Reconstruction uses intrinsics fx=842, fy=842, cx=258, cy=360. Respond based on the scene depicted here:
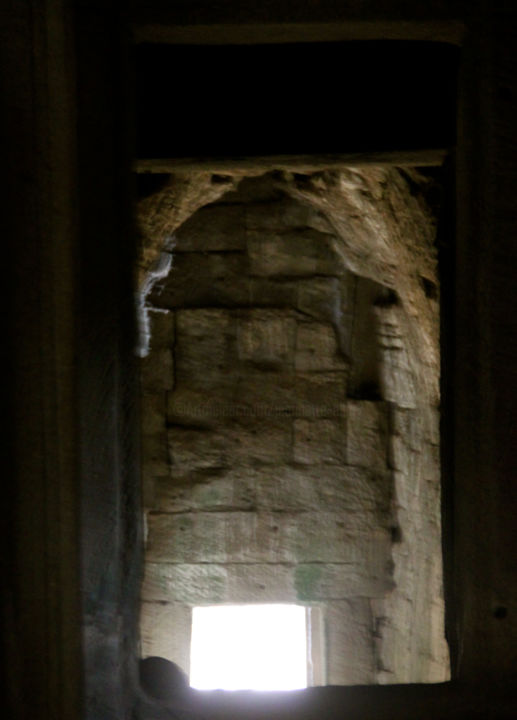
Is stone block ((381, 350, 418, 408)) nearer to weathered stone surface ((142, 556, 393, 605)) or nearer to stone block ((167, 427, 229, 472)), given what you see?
stone block ((167, 427, 229, 472))

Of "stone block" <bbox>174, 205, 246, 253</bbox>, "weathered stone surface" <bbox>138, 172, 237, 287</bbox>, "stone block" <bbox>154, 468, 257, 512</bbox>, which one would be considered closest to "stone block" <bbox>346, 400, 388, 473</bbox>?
"stone block" <bbox>154, 468, 257, 512</bbox>

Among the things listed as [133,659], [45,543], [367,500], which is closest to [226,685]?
[367,500]

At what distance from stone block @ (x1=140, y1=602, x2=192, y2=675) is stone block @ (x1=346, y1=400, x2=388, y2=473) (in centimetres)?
152

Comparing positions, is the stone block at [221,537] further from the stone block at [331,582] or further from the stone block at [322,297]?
the stone block at [322,297]

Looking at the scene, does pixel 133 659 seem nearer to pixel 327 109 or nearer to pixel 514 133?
pixel 514 133

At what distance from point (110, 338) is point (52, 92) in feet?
1.51

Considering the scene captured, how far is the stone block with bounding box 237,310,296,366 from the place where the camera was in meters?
5.48

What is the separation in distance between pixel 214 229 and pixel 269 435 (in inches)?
54.7

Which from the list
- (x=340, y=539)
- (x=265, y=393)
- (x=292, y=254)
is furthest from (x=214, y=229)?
(x=340, y=539)

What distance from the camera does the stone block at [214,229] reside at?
5422 mm

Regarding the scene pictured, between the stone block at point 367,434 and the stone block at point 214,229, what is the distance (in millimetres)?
1319

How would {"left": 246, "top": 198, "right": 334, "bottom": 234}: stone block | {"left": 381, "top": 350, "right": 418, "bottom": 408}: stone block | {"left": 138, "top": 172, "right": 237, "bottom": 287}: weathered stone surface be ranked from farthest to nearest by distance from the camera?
{"left": 246, "top": 198, "right": 334, "bottom": 234}: stone block
{"left": 381, "top": 350, "right": 418, "bottom": 408}: stone block
{"left": 138, "top": 172, "right": 237, "bottom": 287}: weathered stone surface

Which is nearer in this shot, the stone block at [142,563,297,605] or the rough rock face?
the rough rock face

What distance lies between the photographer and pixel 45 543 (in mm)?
1468
